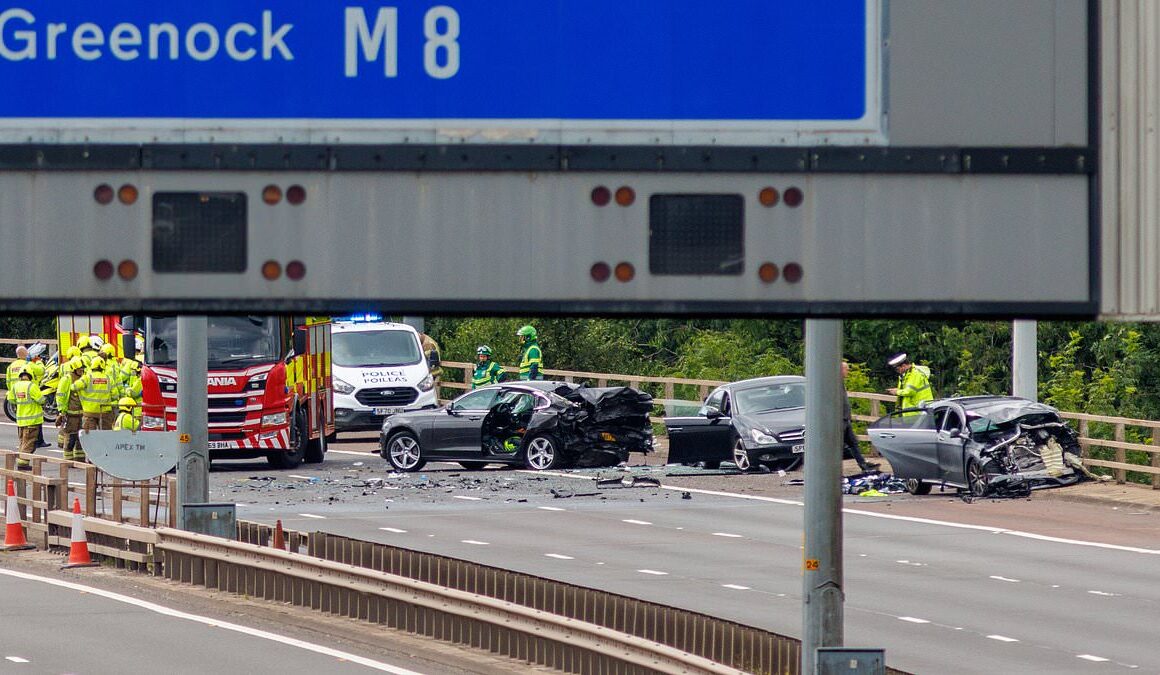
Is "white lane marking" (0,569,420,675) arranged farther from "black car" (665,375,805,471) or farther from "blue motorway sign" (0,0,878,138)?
"black car" (665,375,805,471)

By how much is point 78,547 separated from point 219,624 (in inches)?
190

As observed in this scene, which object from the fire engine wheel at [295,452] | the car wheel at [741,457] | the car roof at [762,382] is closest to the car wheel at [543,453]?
the car wheel at [741,457]

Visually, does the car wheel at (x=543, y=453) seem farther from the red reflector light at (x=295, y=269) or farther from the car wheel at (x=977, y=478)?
the red reflector light at (x=295, y=269)

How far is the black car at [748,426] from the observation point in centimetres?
3325

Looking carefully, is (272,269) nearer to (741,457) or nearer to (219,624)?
(219,624)

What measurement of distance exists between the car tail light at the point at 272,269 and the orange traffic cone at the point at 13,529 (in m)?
20.3

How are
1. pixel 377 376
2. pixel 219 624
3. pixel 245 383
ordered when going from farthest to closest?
pixel 377 376, pixel 245 383, pixel 219 624

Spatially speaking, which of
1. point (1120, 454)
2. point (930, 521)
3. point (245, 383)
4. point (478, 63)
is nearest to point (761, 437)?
point (930, 521)

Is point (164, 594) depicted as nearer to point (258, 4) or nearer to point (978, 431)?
point (978, 431)

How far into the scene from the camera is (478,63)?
8.09 metres

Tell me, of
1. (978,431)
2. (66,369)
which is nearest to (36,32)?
(978,431)

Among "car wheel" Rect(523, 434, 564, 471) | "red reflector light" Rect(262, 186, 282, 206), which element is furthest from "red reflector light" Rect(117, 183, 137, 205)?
"car wheel" Rect(523, 434, 564, 471)

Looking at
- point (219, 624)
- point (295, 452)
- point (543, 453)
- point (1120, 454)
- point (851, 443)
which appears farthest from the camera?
point (295, 452)

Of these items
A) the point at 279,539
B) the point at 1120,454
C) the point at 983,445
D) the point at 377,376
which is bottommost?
the point at 279,539
